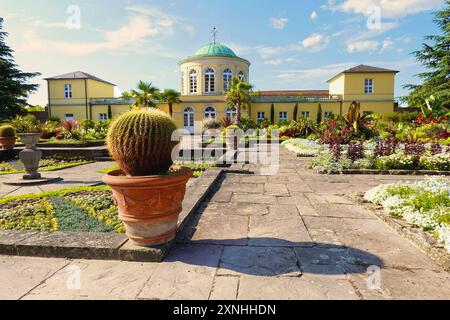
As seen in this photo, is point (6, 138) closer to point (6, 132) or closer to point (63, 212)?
point (6, 132)

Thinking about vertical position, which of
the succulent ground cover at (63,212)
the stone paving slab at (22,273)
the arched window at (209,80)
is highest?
the arched window at (209,80)

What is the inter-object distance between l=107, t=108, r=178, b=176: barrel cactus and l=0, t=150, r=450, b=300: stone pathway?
1.00 metres

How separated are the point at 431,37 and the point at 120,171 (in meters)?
38.3

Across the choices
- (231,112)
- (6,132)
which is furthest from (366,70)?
(6,132)

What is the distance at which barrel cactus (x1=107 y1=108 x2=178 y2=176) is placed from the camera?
10.1 ft

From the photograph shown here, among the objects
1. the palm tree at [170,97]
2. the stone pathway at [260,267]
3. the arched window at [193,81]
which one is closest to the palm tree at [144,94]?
the palm tree at [170,97]

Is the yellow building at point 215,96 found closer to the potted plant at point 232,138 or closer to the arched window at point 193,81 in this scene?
the arched window at point 193,81

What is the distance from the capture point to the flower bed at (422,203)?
342 cm

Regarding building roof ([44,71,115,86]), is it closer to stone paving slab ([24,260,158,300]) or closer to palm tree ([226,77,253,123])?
palm tree ([226,77,253,123])

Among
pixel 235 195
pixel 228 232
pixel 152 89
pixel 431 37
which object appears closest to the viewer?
pixel 228 232
